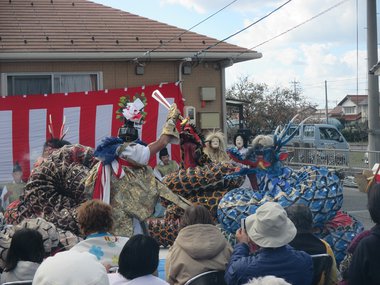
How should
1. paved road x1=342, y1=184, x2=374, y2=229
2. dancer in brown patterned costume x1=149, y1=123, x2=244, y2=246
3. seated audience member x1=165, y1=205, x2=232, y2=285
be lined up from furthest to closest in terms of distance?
paved road x1=342, y1=184, x2=374, y2=229 < dancer in brown patterned costume x1=149, y1=123, x2=244, y2=246 < seated audience member x1=165, y1=205, x2=232, y2=285

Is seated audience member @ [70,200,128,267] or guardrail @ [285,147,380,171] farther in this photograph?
guardrail @ [285,147,380,171]

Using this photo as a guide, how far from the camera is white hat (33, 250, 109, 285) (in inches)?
98.7

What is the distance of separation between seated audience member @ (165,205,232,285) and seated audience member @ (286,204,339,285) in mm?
475

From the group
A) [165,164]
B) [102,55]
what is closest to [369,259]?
[165,164]

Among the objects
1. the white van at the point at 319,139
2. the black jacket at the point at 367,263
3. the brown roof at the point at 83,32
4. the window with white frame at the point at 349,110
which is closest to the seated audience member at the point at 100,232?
the black jacket at the point at 367,263

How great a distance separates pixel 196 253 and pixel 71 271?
4.90 feet

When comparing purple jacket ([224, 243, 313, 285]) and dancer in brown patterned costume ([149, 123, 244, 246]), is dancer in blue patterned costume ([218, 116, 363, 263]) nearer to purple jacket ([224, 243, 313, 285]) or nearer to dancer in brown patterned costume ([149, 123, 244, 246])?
dancer in brown patterned costume ([149, 123, 244, 246])

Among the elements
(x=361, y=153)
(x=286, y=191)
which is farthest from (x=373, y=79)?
(x=286, y=191)

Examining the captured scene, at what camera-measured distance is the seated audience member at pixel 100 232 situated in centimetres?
402

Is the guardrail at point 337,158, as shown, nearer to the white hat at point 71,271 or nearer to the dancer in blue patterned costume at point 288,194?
the dancer in blue patterned costume at point 288,194

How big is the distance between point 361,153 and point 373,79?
2078 millimetres

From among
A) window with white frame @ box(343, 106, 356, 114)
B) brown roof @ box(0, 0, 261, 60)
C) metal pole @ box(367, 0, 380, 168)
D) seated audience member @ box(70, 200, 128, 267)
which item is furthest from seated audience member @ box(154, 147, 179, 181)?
window with white frame @ box(343, 106, 356, 114)

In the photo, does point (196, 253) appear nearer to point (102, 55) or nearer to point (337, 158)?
point (102, 55)

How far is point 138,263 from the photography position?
3.36 metres
